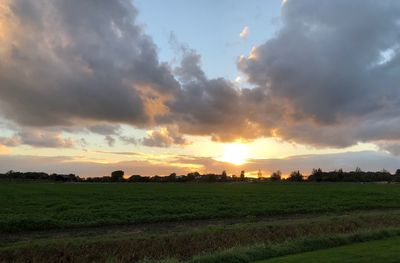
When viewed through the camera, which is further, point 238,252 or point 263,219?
point 263,219

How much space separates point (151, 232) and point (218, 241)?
636cm

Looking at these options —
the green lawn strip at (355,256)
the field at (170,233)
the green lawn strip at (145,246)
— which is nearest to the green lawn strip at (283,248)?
the field at (170,233)

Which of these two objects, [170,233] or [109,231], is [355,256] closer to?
[170,233]

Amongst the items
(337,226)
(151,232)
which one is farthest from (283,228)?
(151,232)

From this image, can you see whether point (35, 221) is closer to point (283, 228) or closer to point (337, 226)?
point (283, 228)

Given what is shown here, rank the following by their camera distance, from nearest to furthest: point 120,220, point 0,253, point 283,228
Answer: point 0,253, point 283,228, point 120,220

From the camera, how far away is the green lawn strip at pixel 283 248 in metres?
16.5

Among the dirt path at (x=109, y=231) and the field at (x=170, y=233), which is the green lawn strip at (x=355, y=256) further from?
the dirt path at (x=109, y=231)

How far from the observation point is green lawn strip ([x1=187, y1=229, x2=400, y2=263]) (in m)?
16.5

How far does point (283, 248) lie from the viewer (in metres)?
18.2

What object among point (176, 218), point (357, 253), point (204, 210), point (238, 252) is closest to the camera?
point (357, 253)

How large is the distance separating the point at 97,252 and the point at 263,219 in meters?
19.0

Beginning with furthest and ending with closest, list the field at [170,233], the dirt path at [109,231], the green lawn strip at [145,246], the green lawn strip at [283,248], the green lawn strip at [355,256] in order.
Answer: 1. the dirt path at [109,231]
2. the green lawn strip at [145,246]
3. the field at [170,233]
4. the green lawn strip at [283,248]
5. the green lawn strip at [355,256]

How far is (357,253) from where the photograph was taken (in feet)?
50.2
